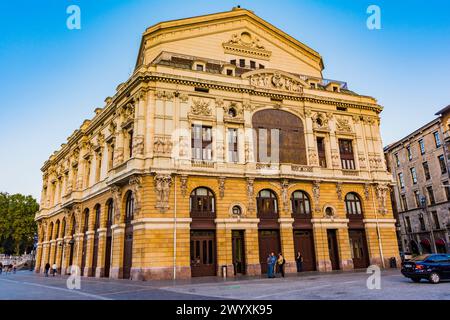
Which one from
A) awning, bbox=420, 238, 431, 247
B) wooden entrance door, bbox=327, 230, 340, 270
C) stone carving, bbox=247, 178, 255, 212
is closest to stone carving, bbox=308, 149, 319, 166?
wooden entrance door, bbox=327, 230, 340, 270

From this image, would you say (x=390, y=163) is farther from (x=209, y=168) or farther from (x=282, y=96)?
(x=209, y=168)

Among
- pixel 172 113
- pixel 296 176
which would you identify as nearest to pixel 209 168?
pixel 172 113

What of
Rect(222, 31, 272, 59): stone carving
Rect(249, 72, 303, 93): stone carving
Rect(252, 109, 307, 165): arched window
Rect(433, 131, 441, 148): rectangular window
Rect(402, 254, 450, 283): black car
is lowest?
Rect(402, 254, 450, 283): black car

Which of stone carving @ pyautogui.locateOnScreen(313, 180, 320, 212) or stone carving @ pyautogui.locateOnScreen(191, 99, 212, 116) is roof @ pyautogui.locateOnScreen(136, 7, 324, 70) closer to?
stone carving @ pyautogui.locateOnScreen(191, 99, 212, 116)

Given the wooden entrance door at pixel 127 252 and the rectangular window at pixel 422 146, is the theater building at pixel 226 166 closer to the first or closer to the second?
the wooden entrance door at pixel 127 252

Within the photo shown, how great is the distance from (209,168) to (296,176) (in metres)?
8.76

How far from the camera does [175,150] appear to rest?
3009 centimetres

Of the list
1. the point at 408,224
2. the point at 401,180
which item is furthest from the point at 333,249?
the point at 401,180

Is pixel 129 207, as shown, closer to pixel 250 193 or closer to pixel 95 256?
pixel 95 256

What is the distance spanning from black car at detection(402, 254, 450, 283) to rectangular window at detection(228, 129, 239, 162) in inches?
665

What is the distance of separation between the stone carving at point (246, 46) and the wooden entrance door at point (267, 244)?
20.9 metres

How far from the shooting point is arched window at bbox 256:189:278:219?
32156 millimetres
